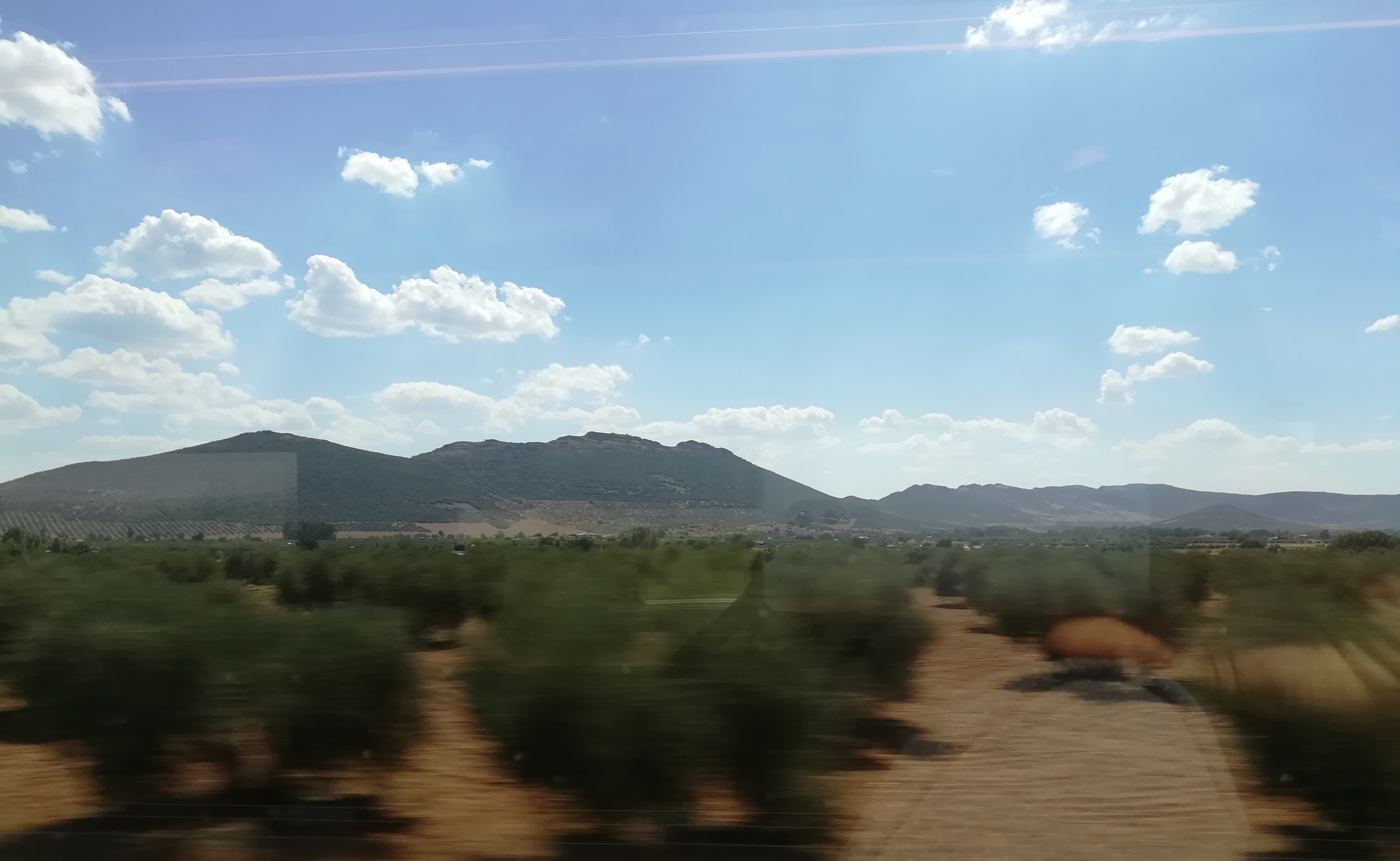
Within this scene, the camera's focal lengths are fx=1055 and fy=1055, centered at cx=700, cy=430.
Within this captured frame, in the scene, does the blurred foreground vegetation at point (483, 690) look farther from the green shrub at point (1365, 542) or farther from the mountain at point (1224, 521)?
the green shrub at point (1365, 542)

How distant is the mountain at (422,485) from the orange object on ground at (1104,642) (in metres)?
15.9

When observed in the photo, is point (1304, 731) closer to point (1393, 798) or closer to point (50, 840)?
point (1393, 798)

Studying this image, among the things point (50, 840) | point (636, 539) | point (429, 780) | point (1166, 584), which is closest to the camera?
point (50, 840)

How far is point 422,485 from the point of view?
5816 cm

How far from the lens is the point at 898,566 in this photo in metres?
22.7

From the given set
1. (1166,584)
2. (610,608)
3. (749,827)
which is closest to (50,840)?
(610,608)

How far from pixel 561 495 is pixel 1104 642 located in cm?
3860

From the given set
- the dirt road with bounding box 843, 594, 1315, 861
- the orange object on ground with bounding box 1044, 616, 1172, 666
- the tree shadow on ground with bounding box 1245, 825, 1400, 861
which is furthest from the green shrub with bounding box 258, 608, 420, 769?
the orange object on ground with bounding box 1044, 616, 1172, 666

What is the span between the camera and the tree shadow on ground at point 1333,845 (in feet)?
31.0

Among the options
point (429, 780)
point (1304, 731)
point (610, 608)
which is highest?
point (610, 608)

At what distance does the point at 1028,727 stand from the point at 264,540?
113 feet

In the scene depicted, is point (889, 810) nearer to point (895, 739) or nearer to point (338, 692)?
point (895, 739)

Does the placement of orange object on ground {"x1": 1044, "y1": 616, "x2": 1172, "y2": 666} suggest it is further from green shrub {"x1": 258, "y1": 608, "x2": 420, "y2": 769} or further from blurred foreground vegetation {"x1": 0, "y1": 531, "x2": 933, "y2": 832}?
green shrub {"x1": 258, "y1": 608, "x2": 420, "y2": 769}

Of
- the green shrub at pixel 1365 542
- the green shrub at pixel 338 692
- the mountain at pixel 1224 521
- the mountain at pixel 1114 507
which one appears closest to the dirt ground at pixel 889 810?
the green shrub at pixel 338 692
